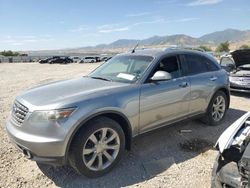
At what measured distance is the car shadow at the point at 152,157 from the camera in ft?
12.1

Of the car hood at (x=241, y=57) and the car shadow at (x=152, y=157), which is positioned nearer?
the car shadow at (x=152, y=157)

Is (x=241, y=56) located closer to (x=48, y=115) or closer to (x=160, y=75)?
(x=160, y=75)

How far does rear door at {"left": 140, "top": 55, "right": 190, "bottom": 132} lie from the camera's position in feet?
13.8

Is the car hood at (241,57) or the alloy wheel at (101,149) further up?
the car hood at (241,57)

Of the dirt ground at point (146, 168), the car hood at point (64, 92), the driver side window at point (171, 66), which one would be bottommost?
the dirt ground at point (146, 168)

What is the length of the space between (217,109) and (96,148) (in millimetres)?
3303

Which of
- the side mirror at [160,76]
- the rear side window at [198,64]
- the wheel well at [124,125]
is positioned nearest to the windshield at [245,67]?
the rear side window at [198,64]

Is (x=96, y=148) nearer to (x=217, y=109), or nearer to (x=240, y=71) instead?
(x=217, y=109)

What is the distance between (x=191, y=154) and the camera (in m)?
4.46

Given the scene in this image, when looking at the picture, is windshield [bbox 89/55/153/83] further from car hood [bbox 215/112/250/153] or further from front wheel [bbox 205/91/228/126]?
front wheel [bbox 205/91/228/126]

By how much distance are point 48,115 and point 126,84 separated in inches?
51.8

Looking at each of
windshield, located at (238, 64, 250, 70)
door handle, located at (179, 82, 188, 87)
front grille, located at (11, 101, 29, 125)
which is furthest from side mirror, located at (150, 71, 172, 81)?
windshield, located at (238, 64, 250, 70)

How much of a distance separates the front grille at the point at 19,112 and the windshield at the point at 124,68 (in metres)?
1.48

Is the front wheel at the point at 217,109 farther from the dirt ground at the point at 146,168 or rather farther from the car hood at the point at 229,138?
the car hood at the point at 229,138
